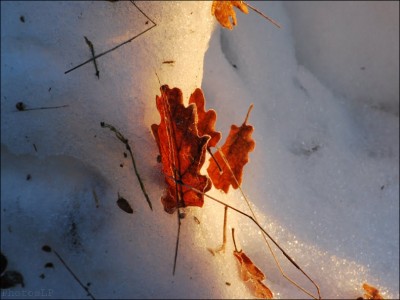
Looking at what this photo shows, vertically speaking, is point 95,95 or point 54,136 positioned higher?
point 95,95

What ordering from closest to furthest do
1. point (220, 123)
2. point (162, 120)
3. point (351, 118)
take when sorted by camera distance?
1. point (162, 120)
2. point (220, 123)
3. point (351, 118)

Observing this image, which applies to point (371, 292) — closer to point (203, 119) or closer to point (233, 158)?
point (233, 158)

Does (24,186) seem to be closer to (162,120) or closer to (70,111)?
(70,111)

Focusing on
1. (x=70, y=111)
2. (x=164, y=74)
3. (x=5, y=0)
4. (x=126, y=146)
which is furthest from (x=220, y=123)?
(x=5, y=0)

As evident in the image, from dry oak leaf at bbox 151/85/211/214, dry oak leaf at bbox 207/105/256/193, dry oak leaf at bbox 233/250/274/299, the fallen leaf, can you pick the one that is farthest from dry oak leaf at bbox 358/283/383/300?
dry oak leaf at bbox 151/85/211/214

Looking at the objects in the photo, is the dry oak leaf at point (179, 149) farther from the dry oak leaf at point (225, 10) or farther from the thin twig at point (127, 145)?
the dry oak leaf at point (225, 10)

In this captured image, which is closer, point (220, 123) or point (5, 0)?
point (5, 0)

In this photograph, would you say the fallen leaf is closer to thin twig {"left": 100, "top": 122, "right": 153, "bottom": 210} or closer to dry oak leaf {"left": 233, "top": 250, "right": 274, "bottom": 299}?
dry oak leaf {"left": 233, "top": 250, "right": 274, "bottom": 299}

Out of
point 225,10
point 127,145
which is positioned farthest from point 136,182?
point 225,10
